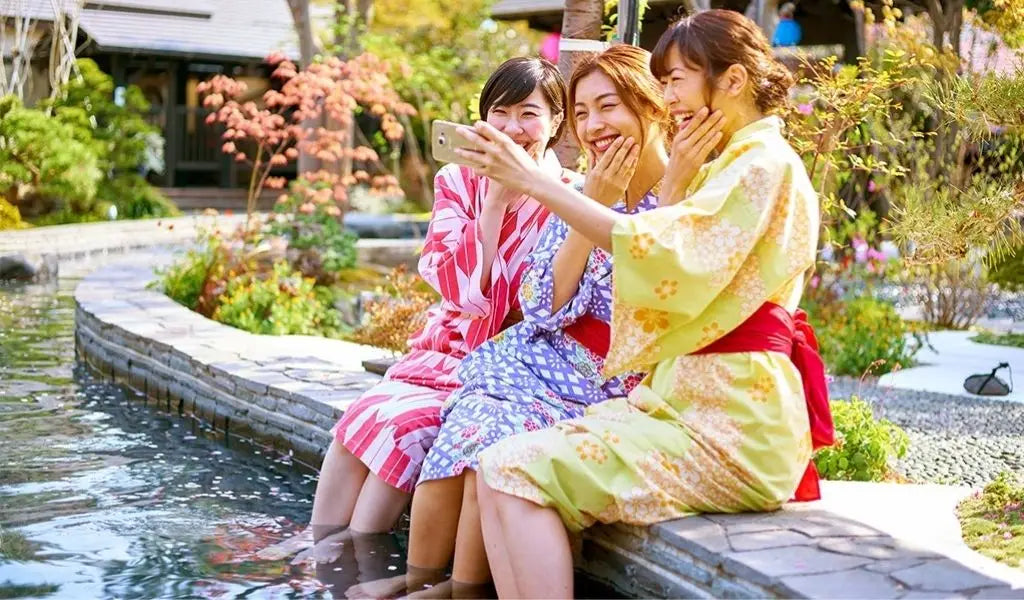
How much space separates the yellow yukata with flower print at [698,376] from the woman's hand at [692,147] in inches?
2.3

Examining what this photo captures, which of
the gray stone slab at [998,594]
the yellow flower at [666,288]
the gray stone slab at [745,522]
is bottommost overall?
the gray stone slab at [998,594]

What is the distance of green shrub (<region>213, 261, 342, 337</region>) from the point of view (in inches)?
331

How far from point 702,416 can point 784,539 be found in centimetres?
35

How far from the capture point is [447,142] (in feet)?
10.4

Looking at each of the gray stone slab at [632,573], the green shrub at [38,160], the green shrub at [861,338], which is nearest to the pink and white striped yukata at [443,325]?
the gray stone slab at [632,573]

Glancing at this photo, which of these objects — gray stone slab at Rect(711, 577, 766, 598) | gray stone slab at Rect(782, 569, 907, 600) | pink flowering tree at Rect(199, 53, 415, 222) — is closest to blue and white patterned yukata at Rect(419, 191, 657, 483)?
gray stone slab at Rect(711, 577, 766, 598)

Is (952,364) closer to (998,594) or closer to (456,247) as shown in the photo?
(456,247)

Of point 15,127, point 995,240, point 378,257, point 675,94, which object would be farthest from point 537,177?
point 15,127

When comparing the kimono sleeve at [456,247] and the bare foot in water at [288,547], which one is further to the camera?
the bare foot in water at [288,547]

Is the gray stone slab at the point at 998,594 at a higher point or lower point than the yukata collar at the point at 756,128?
lower

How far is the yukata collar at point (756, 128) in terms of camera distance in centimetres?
316

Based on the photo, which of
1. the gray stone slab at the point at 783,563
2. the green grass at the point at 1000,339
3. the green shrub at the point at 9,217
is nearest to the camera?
the gray stone slab at the point at 783,563

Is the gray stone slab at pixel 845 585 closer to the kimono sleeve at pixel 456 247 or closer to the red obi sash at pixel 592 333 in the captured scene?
the red obi sash at pixel 592 333

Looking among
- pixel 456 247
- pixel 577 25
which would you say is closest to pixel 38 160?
pixel 577 25
